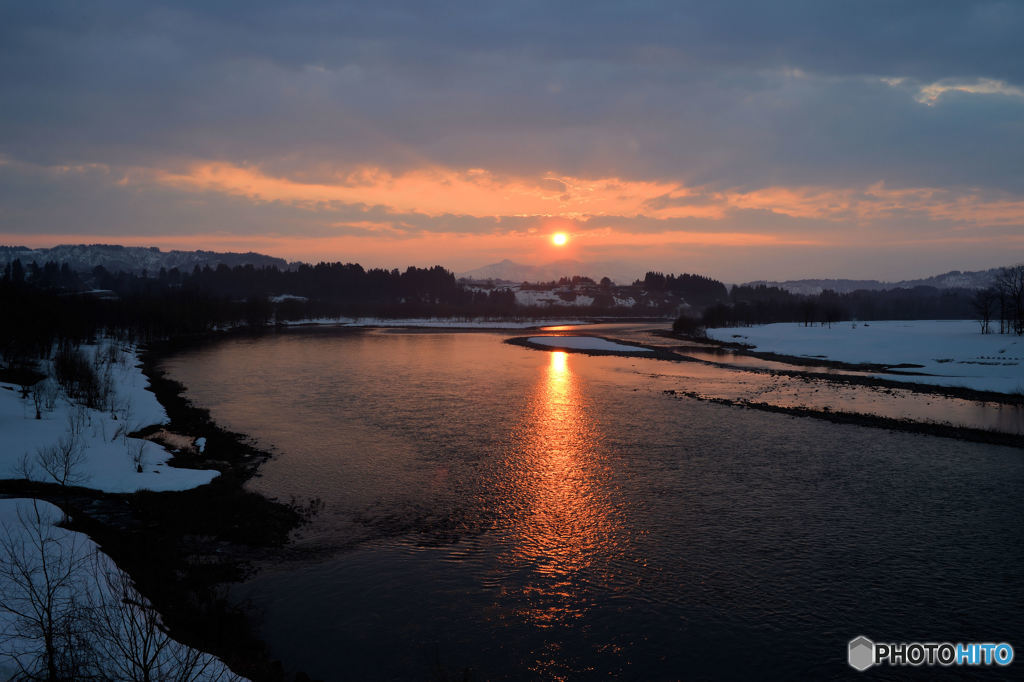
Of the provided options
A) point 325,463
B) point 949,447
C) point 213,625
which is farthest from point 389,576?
point 949,447

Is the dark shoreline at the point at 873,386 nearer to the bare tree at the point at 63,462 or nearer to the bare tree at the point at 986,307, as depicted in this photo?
the bare tree at the point at 63,462

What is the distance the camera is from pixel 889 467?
2608cm

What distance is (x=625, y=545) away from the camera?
17875 millimetres

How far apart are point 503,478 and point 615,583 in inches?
378

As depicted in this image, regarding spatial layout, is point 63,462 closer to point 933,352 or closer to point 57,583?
point 57,583

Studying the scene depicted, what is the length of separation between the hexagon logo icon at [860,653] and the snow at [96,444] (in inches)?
900

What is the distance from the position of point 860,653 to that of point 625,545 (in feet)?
22.6

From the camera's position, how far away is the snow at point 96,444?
2144 cm

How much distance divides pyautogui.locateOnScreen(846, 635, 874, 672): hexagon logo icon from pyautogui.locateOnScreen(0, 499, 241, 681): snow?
530 inches

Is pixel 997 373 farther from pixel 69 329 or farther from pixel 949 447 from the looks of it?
pixel 69 329

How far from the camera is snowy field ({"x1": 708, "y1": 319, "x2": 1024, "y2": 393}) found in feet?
173

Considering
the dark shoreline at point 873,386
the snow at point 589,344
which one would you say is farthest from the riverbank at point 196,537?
the snow at point 589,344

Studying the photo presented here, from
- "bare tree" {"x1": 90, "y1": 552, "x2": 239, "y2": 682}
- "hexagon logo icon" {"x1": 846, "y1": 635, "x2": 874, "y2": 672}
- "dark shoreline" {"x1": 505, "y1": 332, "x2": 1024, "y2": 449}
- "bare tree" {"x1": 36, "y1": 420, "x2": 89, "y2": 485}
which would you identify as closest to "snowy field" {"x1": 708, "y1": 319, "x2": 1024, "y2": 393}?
"dark shoreline" {"x1": 505, "y1": 332, "x2": 1024, "y2": 449}

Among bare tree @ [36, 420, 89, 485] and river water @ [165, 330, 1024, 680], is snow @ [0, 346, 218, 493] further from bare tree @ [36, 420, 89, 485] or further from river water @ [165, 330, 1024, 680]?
river water @ [165, 330, 1024, 680]
